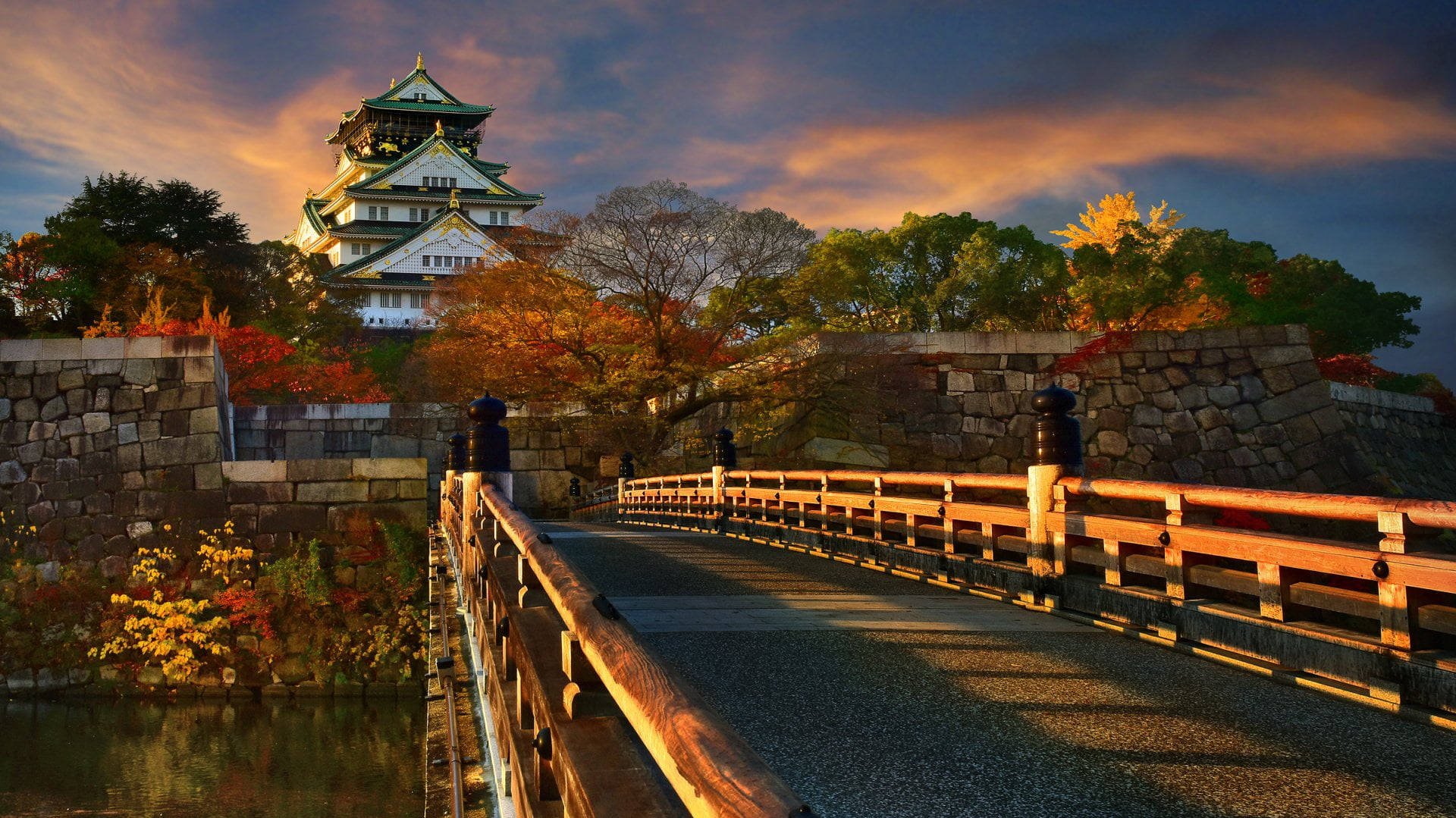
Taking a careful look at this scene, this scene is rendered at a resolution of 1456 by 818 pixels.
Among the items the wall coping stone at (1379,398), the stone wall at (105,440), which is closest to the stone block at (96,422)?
the stone wall at (105,440)

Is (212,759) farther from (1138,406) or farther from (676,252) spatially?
(1138,406)

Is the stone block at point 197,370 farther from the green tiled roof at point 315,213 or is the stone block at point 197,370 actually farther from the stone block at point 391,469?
the green tiled roof at point 315,213

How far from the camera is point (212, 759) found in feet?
56.6

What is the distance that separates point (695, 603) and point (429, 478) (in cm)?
2360

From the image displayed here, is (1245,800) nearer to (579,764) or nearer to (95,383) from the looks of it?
(579,764)

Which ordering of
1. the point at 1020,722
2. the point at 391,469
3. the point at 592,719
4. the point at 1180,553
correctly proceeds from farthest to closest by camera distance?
the point at 391,469, the point at 1180,553, the point at 1020,722, the point at 592,719

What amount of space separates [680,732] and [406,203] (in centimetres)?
7397

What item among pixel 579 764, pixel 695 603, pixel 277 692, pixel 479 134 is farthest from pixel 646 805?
pixel 479 134

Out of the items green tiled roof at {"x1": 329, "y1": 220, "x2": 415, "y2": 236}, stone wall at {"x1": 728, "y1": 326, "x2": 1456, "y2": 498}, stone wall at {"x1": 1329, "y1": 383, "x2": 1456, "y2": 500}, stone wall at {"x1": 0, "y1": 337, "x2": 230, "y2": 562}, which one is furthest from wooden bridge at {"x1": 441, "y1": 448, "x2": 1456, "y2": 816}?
green tiled roof at {"x1": 329, "y1": 220, "x2": 415, "y2": 236}

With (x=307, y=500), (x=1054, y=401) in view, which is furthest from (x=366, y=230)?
(x=1054, y=401)

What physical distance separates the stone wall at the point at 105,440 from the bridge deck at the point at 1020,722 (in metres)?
17.2

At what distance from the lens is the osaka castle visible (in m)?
61.8

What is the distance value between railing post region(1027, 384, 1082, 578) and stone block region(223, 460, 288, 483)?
17.5 m

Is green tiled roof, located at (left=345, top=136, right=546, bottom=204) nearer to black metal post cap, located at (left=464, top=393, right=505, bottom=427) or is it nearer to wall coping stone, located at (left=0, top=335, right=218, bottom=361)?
wall coping stone, located at (left=0, top=335, right=218, bottom=361)
